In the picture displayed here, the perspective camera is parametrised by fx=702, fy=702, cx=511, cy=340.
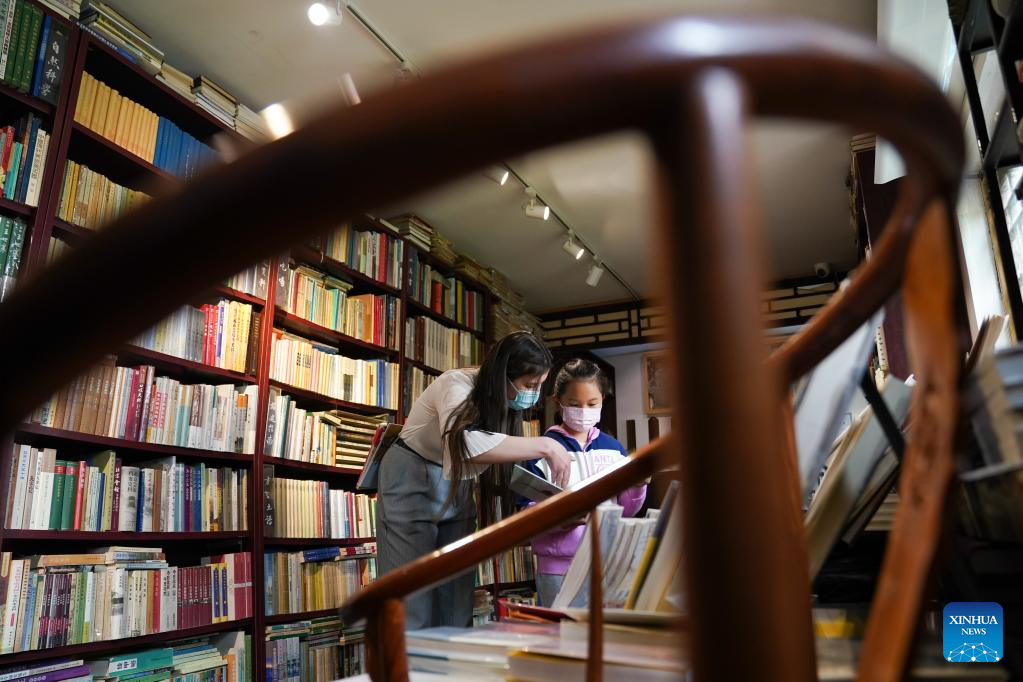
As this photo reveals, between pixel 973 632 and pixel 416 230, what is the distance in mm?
3660

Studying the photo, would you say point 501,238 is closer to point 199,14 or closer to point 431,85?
point 199,14

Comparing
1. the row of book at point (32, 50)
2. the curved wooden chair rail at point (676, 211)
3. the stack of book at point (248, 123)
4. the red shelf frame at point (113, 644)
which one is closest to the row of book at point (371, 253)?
the stack of book at point (248, 123)

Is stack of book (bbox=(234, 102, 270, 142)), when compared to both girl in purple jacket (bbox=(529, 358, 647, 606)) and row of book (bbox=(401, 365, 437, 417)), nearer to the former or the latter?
row of book (bbox=(401, 365, 437, 417))

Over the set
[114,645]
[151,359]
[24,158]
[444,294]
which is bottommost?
[114,645]

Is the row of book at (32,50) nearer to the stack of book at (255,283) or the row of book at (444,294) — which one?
the stack of book at (255,283)

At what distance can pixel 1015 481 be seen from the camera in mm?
661

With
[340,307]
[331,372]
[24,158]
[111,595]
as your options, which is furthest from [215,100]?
[111,595]

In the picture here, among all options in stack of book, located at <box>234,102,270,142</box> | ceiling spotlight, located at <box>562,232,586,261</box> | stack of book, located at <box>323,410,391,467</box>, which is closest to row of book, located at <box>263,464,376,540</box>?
stack of book, located at <box>323,410,391,467</box>

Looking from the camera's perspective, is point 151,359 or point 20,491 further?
point 151,359

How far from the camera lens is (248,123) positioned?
9.93 feet

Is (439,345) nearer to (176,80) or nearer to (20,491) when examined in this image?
(176,80)

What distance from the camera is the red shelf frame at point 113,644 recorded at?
1951 millimetres

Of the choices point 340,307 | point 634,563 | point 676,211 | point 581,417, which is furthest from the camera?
point 340,307

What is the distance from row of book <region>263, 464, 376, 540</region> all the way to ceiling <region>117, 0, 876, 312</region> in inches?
57.3
